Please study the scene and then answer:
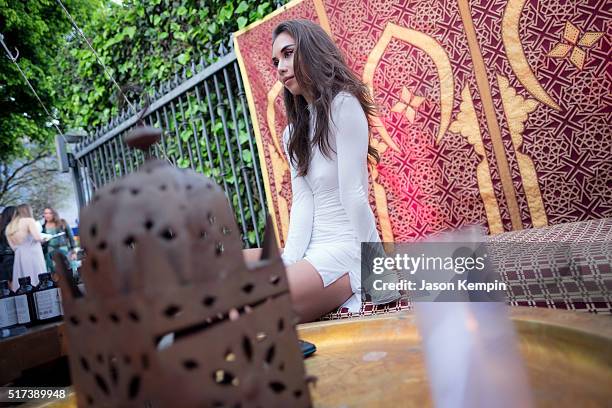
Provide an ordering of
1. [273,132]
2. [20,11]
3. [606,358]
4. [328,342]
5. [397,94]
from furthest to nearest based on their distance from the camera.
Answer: [20,11] < [273,132] < [397,94] < [328,342] < [606,358]

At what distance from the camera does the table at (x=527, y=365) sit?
0.50 metres

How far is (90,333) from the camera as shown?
0.44 m

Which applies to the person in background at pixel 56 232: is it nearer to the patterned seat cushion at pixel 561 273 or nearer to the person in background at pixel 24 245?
the person in background at pixel 24 245

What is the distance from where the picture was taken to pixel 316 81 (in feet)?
5.71

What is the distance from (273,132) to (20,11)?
579 cm

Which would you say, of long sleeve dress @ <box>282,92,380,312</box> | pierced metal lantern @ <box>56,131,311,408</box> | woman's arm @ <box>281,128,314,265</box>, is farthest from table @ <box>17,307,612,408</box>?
woman's arm @ <box>281,128,314,265</box>

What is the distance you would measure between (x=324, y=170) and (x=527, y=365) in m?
1.18

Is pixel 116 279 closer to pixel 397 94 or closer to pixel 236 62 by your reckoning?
pixel 397 94

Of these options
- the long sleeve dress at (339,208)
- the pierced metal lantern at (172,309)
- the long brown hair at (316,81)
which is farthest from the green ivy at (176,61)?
the pierced metal lantern at (172,309)

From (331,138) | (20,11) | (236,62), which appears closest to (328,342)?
(331,138)

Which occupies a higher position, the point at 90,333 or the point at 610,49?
the point at 610,49

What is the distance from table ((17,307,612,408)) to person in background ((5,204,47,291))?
481 cm

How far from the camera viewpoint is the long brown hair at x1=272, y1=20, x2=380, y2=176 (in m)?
1.68

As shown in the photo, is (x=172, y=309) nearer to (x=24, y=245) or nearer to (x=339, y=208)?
(x=339, y=208)
